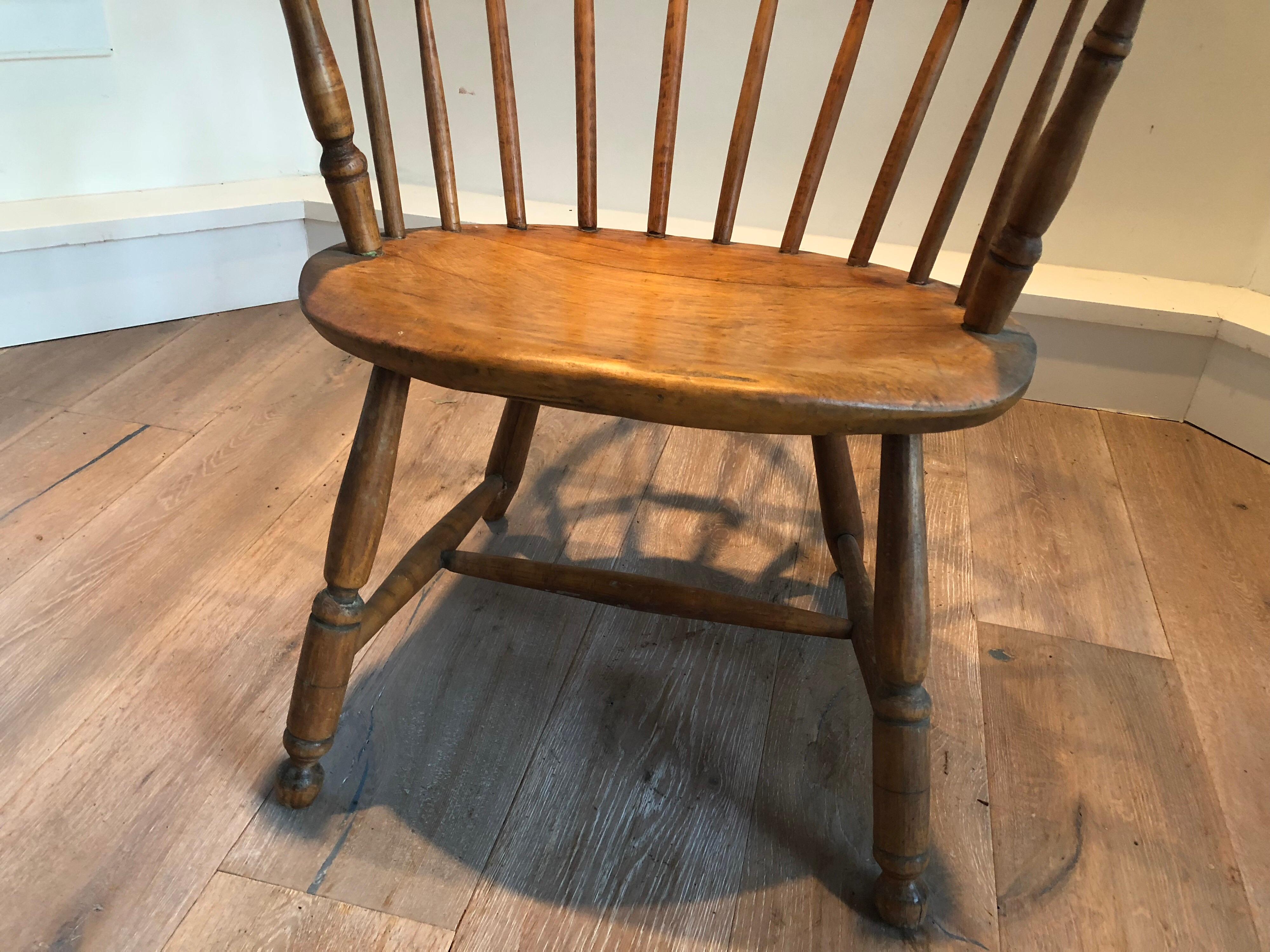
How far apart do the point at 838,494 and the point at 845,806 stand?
29 cm

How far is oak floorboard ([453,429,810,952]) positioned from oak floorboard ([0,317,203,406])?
77 cm

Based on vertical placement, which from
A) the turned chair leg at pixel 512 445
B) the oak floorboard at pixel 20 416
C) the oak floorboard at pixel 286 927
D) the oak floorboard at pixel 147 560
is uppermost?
the turned chair leg at pixel 512 445

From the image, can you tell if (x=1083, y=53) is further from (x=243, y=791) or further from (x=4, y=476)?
(x=4, y=476)

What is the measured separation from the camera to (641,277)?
0.69m

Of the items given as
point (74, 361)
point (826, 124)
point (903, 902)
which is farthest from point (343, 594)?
point (74, 361)

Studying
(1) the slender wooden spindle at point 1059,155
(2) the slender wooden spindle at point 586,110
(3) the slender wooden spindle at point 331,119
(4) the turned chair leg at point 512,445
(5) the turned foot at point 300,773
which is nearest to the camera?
(1) the slender wooden spindle at point 1059,155

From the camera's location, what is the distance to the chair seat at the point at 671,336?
0.49 meters

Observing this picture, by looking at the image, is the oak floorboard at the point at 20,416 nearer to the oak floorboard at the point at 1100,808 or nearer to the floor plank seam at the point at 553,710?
the floor plank seam at the point at 553,710

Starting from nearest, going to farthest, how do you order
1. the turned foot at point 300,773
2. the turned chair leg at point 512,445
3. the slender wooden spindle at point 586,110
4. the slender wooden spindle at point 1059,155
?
the slender wooden spindle at point 1059,155
the turned foot at point 300,773
the slender wooden spindle at point 586,110
the turned chair leg at point 512,445

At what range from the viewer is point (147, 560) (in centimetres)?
92

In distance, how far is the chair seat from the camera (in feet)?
1.59

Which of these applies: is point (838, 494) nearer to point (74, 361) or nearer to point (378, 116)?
point (378, 116)

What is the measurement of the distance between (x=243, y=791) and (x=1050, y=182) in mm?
690

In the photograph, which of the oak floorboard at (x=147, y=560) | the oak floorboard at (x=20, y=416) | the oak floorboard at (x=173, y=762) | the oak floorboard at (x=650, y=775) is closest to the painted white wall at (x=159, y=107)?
the oak floorboard at (x=20, y=416)
